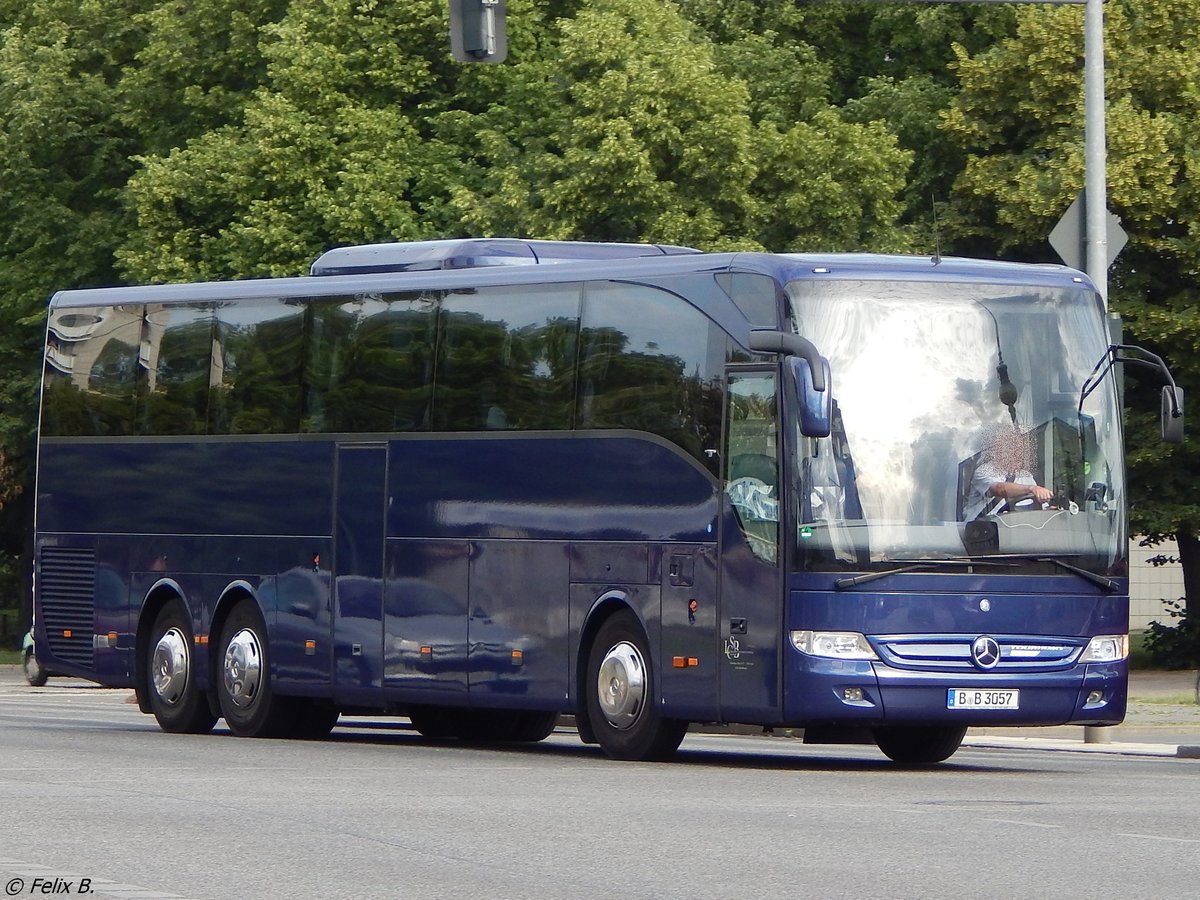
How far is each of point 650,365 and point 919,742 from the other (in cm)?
352

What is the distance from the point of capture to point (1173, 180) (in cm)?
3847

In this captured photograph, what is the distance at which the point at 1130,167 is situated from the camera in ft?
125

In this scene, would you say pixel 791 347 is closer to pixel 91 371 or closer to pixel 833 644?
pixel 833 644

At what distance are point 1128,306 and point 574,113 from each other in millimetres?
9077

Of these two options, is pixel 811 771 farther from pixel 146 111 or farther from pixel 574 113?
pixel 146 111

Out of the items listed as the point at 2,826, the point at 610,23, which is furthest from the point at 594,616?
the point at 610,23

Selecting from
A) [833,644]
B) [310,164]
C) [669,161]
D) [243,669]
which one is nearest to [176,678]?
[243,669]

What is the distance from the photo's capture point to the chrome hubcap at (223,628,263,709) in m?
22.9

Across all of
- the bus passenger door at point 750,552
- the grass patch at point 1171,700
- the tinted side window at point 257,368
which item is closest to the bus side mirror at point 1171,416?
the bus passenger door at point 750,552

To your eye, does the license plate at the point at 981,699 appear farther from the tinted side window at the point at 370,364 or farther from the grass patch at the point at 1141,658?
the grass patch at the point at 1141,658

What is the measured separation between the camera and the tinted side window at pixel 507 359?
65.9 ft

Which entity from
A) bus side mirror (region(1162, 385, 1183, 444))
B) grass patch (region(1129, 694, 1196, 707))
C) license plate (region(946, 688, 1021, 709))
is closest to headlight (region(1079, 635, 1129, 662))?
license plate (region(946, 688, 1021, 709))

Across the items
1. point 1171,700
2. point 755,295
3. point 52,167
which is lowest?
point 1171,700

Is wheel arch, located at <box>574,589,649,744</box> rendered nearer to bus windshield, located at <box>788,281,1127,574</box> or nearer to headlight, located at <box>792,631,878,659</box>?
headlight, located at <box>792,631,878,659</box>
